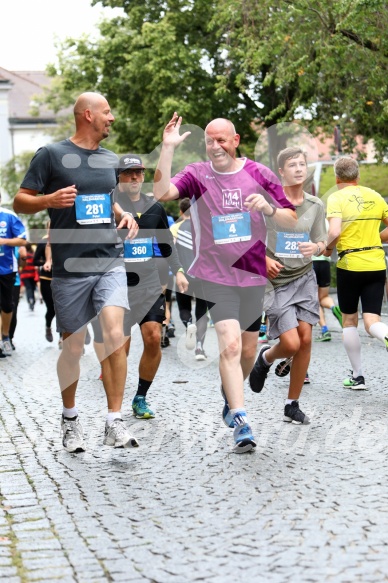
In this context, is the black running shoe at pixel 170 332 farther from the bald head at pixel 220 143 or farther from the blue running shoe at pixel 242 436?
the blue running shoe at pixel 242 436

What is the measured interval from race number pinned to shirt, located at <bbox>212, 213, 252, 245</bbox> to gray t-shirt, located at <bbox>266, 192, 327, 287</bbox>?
1.12 meters

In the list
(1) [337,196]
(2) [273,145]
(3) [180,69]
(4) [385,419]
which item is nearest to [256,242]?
(4) [385,419]

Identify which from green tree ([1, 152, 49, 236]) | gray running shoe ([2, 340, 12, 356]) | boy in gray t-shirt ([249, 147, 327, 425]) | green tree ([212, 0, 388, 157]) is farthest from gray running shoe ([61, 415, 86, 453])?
green tree ([1, 152, 49, 236])

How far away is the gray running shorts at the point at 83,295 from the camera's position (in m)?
6.29

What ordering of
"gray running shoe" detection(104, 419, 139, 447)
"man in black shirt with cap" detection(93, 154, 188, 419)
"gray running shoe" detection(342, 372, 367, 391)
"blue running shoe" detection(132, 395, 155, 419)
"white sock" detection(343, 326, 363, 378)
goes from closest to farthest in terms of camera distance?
"gray running shoe" detection(104, 419, 139, 447), "blue running shoe" detection(132, 395, 155, 419), "man in black shirt with cap" detection(93, 154, 188, 419), "gray running shoe" detection(342, 372, 367, 391), "white sock" detection(343, 326, 363, 378)

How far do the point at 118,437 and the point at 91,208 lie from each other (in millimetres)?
1329

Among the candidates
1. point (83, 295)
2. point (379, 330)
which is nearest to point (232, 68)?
point (379, 330)

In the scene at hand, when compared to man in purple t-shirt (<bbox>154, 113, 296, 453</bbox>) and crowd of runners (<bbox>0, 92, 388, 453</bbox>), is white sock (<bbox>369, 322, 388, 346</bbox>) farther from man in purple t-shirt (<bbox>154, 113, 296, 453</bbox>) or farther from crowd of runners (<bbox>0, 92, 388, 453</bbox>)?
man in purple t-shirt (<bbox>154, 113, 296, 453</bbox>)

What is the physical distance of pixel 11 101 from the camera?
271 feet

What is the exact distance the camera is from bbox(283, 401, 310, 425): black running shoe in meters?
7.09

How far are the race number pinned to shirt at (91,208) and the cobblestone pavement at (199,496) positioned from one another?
138 centimetres

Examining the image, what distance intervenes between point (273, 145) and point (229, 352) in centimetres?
2016

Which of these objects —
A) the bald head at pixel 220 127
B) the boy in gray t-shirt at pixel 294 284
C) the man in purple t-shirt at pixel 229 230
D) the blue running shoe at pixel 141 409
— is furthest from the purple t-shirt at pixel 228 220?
the blue running shoe at pixel 141 409

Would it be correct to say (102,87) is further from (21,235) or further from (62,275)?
(62,275)
